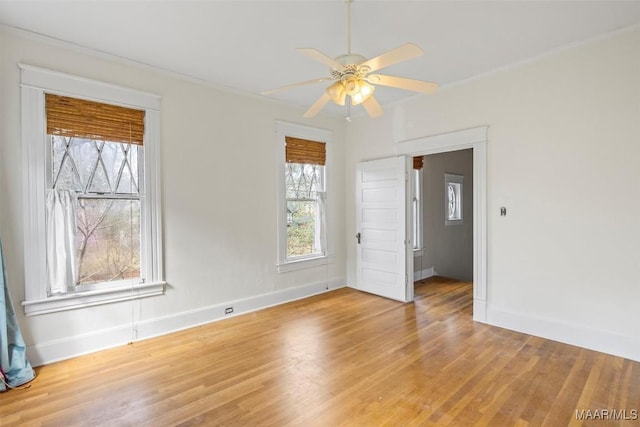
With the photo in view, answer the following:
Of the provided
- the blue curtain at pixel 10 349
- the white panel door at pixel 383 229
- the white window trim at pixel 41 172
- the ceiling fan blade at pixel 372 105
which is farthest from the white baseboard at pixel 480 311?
the blue curtain at pixel 10 349

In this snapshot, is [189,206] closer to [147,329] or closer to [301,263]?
[147,329]

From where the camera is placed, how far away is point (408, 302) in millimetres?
4625

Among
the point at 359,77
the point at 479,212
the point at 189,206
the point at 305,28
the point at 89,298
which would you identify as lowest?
the point at 89,298

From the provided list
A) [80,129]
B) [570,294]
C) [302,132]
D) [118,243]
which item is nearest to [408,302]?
[570,294]

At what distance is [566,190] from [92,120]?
15.8 feet

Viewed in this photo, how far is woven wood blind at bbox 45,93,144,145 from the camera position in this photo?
2.94m

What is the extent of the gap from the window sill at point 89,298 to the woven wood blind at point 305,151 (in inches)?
98.2

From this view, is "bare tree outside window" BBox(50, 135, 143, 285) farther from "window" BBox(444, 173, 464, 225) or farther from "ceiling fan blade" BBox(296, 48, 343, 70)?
"window" BBox(444, 173, 464, 225)

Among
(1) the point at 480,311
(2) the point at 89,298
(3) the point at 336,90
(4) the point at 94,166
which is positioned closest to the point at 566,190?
(1) the point at 480,311

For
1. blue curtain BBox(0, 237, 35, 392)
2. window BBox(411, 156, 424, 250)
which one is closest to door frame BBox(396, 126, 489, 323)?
window BBox(411, 156, 424, 250)

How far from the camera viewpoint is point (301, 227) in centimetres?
502

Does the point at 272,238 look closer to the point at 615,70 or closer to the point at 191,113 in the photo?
the point at 191,113

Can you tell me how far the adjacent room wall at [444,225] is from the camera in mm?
6164

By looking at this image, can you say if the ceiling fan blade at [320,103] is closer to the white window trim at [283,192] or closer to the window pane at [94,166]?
the white window trim at [283,192]
